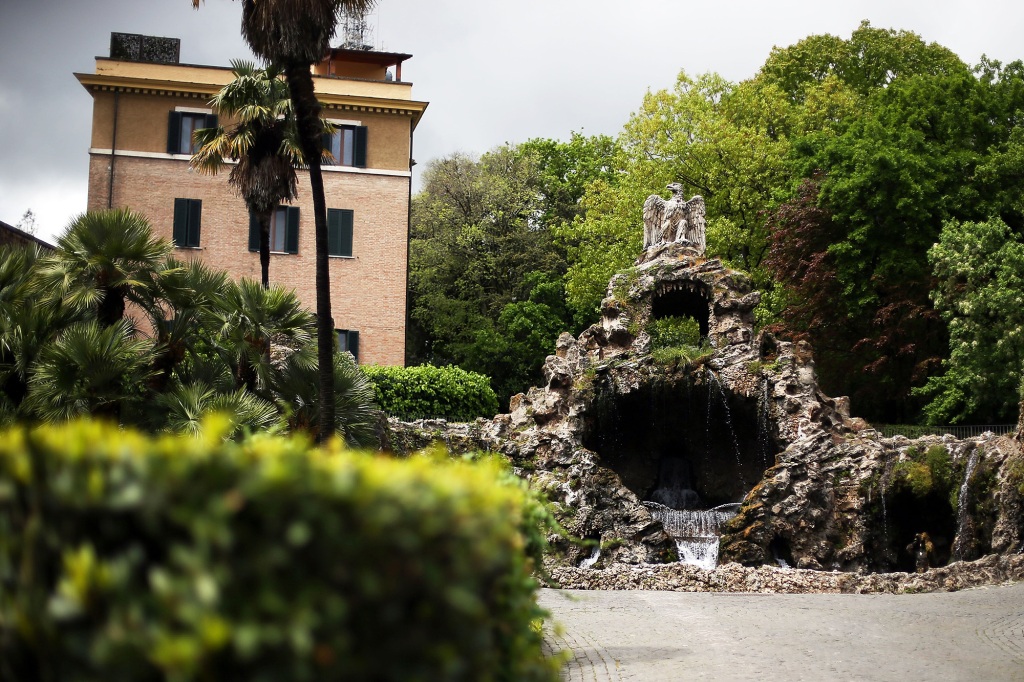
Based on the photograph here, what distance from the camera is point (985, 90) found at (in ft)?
118

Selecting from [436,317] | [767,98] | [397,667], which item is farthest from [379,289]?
[397,667]

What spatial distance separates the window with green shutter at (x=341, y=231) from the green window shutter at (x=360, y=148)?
191 centimetres

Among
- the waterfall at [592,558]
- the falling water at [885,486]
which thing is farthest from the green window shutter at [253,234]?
the falling water at [885,486]

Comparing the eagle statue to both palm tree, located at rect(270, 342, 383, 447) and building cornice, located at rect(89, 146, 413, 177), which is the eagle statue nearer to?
palm tree, located at rect(270, 342, 383, 447)

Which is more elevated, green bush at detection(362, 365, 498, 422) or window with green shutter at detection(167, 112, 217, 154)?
window with green shutter at detection(167, 112, 217, 154)

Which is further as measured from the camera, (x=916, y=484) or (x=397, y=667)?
(x=916, y=484)

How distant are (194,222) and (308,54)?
23.6m

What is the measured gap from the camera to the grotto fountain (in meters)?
22.9

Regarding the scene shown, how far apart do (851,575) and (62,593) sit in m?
20.0

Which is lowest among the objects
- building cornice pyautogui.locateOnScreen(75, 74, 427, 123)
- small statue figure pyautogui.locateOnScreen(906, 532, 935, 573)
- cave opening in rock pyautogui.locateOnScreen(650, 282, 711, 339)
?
small statue figure pyautogui.locateOnScreen(906, 532, 935, 573)

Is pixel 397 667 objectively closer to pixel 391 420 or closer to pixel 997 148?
pixel 391 420

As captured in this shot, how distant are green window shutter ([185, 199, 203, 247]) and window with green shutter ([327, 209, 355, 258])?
4.69 m

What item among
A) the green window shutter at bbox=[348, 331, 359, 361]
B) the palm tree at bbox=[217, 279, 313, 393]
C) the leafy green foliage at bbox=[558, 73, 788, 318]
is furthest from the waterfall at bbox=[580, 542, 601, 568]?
the leafy green foliage at bbox=[558, 73, 788, 318]

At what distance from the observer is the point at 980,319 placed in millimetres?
30328
